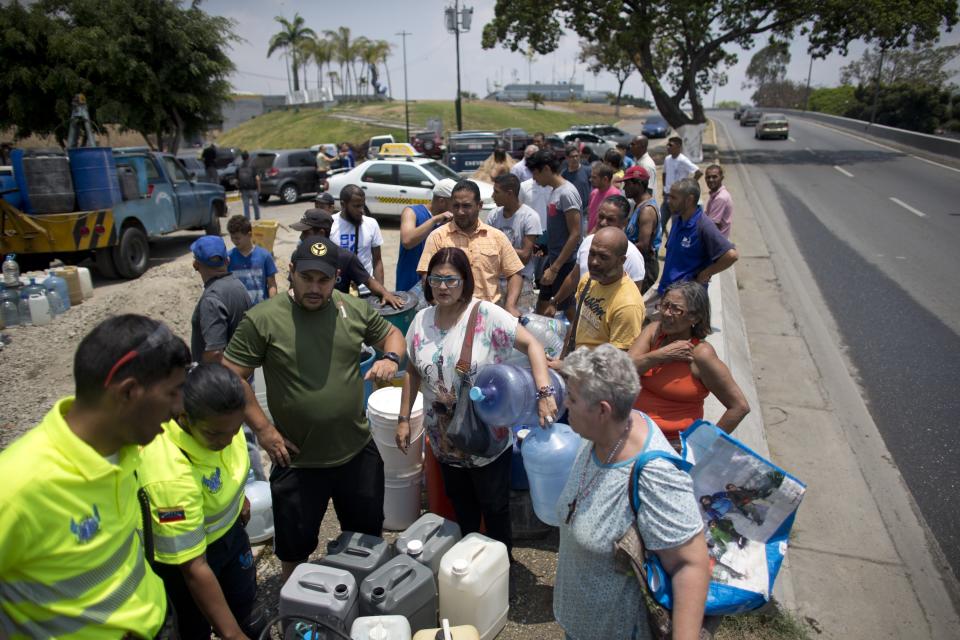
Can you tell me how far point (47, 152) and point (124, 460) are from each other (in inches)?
413

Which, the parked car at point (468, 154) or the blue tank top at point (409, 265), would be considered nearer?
the blue tank top at point (409, 265)

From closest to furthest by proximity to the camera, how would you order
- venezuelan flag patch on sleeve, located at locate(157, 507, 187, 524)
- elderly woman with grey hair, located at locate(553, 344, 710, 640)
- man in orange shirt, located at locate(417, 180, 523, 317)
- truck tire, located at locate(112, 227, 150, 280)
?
1. elderly woman with grey hair, located at locate(553, 344, 710, 640)
2. venezuelan flag patch on sleeve, located at locate(157, 507, 187, 524)
3. man in orange shirt, located at locate(417, 180, 523, 317)
4. truck tire, located at locate(112, 227, 150, 280)

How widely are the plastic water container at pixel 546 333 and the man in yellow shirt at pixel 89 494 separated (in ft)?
9.96

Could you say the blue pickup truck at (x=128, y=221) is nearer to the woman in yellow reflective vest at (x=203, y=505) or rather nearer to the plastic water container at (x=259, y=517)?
the plastic water container at (x=259, y=517)

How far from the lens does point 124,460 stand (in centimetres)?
156

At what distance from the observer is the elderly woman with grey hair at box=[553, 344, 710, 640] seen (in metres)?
1.68

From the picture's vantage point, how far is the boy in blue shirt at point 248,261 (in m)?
5.24

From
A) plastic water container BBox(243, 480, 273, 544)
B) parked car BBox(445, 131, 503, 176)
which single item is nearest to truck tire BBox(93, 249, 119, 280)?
plastic water container BBox(243, 480, 273, 544)

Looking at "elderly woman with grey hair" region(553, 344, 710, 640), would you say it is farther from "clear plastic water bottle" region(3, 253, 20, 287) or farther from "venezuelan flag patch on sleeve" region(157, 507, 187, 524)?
"clear plastic water bottle" region(3, 253, 20, 287)

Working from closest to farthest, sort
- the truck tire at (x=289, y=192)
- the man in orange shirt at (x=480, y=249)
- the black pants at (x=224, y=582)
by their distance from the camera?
the black pants at (x=224, y=582)
the man in orange shirt at (x=480, y=249)
the truck tire at (x=289, y=192)

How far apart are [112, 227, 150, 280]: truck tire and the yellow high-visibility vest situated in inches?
409

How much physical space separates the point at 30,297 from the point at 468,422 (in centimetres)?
842

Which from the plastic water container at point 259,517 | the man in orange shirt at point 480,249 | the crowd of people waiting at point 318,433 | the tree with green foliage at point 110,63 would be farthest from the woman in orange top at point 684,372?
the tree with green foliage at point 110,63

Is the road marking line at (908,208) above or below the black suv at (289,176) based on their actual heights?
below
